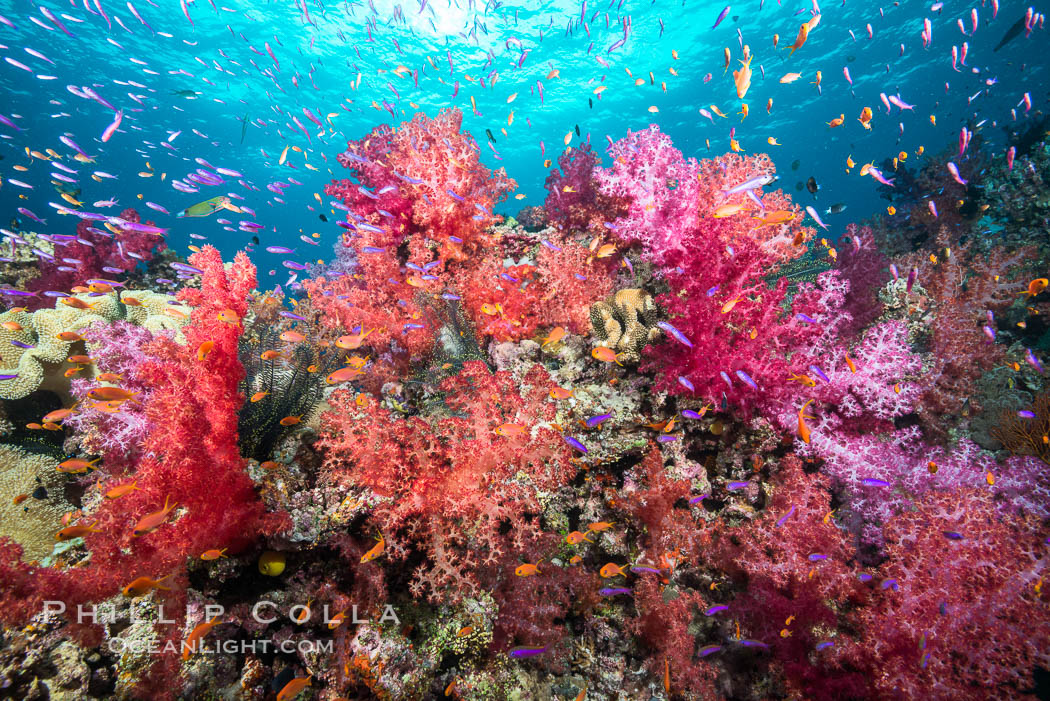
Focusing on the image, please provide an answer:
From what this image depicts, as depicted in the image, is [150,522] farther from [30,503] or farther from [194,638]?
[30,503]

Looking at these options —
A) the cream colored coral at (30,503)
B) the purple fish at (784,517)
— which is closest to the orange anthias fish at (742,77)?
the purple fish at (784,517)

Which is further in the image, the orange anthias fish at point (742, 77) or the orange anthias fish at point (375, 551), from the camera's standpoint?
the orange anthias fish at point (742, 77)

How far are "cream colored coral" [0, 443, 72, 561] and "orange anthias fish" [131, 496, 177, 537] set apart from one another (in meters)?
1.82

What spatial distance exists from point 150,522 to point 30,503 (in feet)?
7.58

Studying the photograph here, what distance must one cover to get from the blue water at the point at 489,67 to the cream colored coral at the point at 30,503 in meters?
13.6

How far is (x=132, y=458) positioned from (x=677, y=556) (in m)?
4.99

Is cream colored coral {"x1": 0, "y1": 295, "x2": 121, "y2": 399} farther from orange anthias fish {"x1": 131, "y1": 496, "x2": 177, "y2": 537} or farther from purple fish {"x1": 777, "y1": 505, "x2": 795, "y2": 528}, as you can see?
purple fish {"x1": 777, "y1": 505, "x2": 795, "y2": 528}

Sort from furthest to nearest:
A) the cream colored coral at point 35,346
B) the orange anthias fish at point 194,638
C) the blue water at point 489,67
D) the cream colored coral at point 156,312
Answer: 1. the blue water at point 489,67
2. the cream colored coral at point 156,312
3. the cream colored coral at point 35,346
4. the orange anthias fish at point 194,638

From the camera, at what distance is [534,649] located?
2771 millimetres

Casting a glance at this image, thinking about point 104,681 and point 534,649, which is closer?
point 104,681

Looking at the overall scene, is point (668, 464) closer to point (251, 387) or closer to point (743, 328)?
point (743, 328)

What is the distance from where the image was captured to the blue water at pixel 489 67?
21.5 m

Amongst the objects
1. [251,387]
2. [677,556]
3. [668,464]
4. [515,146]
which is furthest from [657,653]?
[515,146]

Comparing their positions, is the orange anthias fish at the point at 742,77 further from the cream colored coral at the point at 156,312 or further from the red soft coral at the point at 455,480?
the cream colored coral at the point at 156,312
